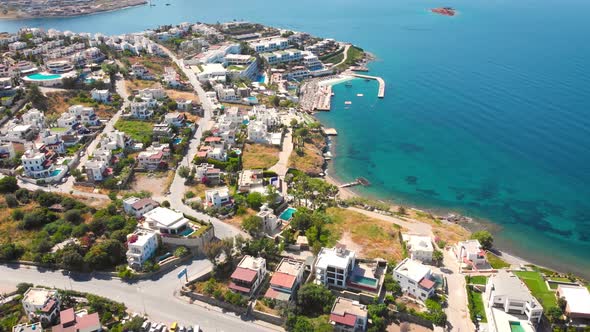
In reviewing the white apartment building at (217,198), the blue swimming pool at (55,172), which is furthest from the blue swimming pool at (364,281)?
the blue swimming pool at (55,172)

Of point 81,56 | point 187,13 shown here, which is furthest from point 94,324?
point 187,13

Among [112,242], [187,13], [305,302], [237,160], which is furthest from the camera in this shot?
[187,13]

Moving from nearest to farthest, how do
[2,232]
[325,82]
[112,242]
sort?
[112,242] < [2,232] < [325,82]

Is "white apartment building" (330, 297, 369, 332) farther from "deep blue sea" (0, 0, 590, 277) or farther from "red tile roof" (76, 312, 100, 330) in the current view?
"deep blue sea" (0, 0, 590, 277)

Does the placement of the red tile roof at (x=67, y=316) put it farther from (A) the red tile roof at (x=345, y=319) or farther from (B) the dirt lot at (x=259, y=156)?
(B) the dirt lot at (x=259, y=156)

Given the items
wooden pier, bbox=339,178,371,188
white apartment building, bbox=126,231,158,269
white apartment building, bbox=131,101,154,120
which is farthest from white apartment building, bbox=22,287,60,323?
white apartment building, bbox=131,101,154,120

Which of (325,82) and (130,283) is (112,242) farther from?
(325,82)
